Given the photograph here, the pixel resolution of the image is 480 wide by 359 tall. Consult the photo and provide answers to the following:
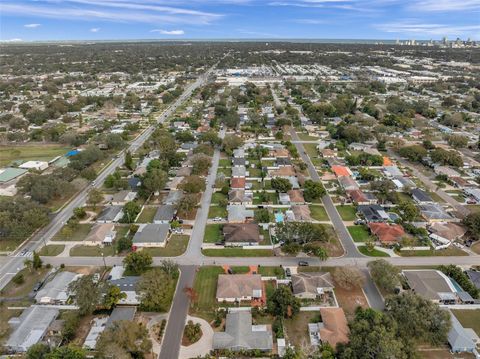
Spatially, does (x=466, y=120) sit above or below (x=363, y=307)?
above

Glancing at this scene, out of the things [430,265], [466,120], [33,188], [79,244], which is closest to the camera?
[430,265]

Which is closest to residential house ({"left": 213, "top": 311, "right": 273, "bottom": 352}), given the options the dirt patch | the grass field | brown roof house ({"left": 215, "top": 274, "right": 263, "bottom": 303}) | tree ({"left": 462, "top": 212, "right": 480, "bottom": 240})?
brown roof house ({"left": 215, "top": 274, "right": 263, "bottom": 303})

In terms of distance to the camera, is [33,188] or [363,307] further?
[33,188]

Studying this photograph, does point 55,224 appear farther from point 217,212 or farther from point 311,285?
point 311,285

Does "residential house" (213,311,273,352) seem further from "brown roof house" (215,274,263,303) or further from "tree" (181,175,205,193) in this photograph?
"tree" (181,175,205,193)

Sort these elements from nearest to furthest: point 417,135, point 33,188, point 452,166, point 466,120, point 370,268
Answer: point 370,268
point 33,188
point 452,166
point 417,135
point 466,120

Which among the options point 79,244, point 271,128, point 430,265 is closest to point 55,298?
point 79,244

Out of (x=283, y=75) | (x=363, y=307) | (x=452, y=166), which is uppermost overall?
(x=283, y=75)

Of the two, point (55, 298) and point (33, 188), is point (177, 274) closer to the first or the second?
point (55, 298)
